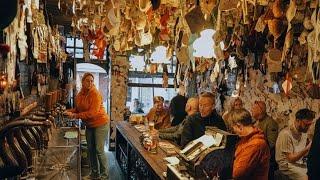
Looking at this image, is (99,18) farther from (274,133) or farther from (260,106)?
(274,133)

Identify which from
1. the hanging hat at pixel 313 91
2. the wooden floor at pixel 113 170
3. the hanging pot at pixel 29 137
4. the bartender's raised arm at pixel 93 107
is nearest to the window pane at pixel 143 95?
the wooden floor at pixel 113 170

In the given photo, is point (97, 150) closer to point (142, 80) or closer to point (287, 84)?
point (287, 84)

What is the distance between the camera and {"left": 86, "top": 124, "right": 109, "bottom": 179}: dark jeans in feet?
21.1

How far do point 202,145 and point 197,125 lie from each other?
1.61 meters

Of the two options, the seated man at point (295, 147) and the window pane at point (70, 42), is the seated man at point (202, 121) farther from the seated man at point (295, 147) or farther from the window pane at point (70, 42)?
the window pane at point (70, 42)

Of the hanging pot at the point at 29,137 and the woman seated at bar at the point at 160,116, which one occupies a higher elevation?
the hanging pot at the point at 29,137

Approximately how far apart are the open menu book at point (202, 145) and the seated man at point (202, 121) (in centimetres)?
139

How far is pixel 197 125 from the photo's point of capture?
16.0ft

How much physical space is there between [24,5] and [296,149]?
411 centimetres

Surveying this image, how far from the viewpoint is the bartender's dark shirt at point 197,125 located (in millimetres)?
→ 4863

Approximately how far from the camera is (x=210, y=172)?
2.93m

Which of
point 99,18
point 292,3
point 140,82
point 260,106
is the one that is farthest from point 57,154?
point 140,82

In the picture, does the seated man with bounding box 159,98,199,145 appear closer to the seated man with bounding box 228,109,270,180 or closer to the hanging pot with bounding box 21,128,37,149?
the seated man with bounding box 228,109,270,180

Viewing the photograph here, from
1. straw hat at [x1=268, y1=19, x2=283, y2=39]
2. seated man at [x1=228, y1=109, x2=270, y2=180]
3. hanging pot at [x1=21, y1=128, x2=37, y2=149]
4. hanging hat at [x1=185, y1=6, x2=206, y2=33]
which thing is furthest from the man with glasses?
hanging pot at [x1=21, y1=128, x2=37, y2=149]
